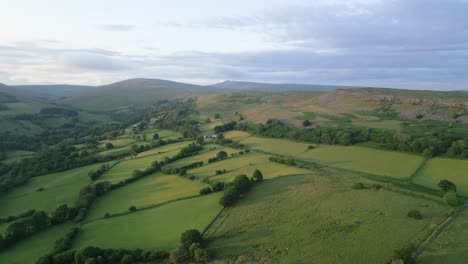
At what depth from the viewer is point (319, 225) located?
40188 mm

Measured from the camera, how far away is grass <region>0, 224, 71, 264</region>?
41.3 meters

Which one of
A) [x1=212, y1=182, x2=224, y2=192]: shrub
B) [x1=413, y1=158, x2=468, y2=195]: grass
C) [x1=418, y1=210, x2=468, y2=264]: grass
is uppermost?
[x1=413, y1=158, x2=468, y2=195]: grass

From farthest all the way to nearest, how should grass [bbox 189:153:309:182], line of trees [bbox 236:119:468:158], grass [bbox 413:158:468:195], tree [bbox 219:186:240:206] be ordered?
line of trees [bbox 236:119:468:158], grass [bbox 189:153:309:182], grass [bbox 413:158:468:195], tree [bbox 219:186:240:206]

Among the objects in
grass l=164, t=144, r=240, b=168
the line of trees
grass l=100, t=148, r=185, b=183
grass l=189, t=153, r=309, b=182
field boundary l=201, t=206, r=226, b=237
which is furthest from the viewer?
grass l=164, t=144, r=240, b=168

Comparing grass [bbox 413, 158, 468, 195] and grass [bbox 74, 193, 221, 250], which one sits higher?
grass [bbox 413, 158, 468, 195]

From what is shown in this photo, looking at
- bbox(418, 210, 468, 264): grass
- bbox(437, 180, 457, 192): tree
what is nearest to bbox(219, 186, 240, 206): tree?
bbox(418, 210, 468, 264): grass

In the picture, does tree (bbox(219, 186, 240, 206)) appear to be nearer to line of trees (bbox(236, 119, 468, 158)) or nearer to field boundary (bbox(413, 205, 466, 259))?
field boundary (bbox(413, 205, 466, 259))

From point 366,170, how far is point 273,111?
8169 cm

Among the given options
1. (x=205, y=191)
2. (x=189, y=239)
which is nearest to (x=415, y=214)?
(x=189, y=239)

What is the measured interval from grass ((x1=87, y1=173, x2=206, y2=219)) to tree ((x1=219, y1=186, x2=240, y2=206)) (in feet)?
32.0

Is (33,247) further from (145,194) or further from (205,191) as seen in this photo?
(205,191)

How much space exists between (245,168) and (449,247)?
42.3 meters

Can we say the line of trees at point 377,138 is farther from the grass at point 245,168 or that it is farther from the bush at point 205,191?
the bush at point 205,191

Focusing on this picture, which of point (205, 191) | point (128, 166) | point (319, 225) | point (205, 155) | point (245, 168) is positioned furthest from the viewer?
point (205, 155)
